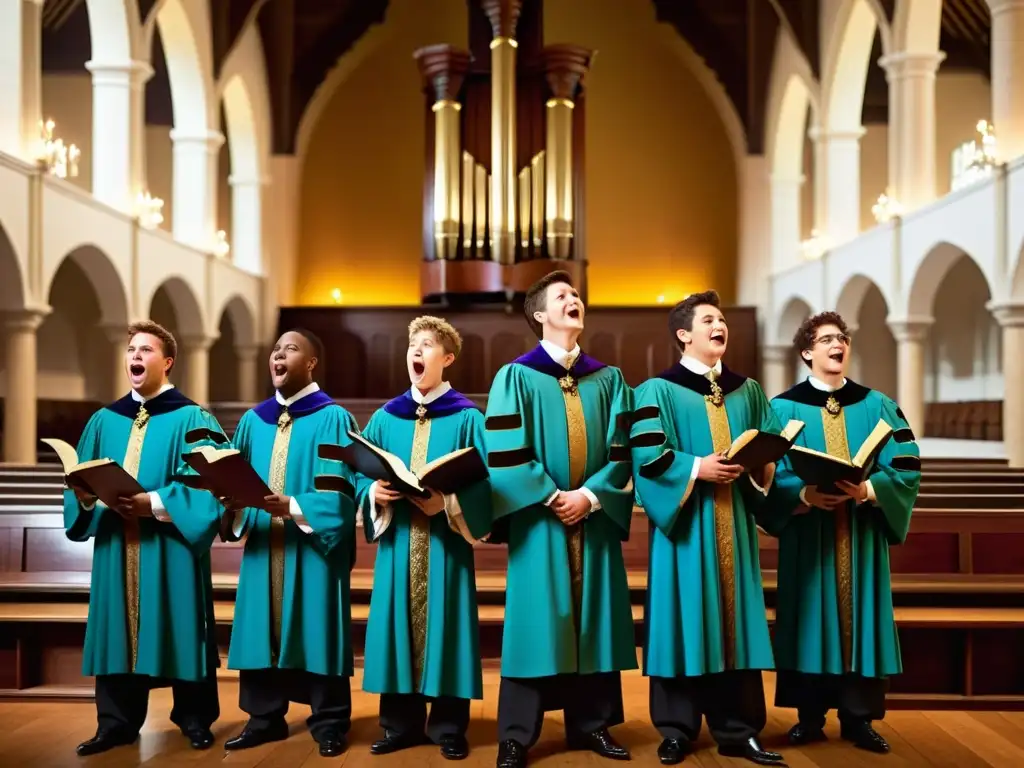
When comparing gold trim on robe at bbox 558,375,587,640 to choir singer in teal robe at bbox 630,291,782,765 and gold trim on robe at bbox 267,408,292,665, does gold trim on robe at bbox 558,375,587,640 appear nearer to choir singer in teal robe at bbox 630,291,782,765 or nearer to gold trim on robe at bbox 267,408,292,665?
choir singer in teal robe at bbox 630,291,782,765

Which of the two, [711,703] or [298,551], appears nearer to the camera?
[711,703]

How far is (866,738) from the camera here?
487 centimetres

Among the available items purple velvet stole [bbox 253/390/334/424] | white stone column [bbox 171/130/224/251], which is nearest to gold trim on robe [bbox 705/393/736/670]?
purple velvet stole [bbox 253/390/334/424]

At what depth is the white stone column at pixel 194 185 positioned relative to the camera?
54.1 ft

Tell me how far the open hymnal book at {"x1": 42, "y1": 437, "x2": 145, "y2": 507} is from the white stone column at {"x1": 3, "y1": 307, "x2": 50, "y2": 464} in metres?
7.90

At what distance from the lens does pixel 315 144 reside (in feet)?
67.9

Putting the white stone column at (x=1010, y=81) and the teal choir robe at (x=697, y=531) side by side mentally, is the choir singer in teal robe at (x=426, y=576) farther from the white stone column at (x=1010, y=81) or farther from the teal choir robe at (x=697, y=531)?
the white stone column at (x=1010, y=81)

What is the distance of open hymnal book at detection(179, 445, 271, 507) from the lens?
450 centimetres

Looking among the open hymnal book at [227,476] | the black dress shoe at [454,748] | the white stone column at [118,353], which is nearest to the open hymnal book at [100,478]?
the open hymnal book at [227,476]

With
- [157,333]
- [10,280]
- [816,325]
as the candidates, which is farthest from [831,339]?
[10,280]

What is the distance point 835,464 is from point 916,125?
11.1 meters

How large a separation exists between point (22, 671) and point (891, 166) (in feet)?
40.2

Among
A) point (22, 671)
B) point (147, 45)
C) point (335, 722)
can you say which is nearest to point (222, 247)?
point (147, 45)

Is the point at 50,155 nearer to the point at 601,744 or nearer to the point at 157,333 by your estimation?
the point at 157,333
